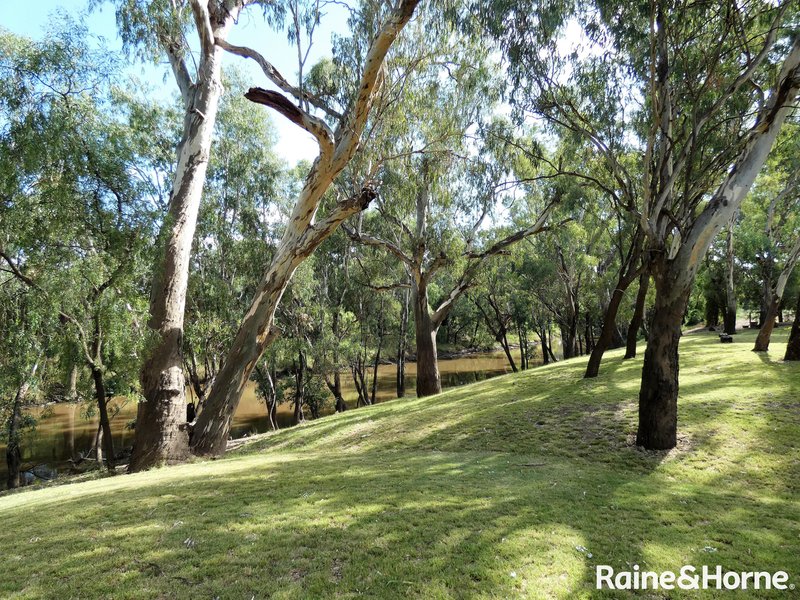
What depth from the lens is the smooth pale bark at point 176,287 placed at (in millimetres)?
7809

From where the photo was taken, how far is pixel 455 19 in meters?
8.98

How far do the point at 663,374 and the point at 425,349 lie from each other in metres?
9.39

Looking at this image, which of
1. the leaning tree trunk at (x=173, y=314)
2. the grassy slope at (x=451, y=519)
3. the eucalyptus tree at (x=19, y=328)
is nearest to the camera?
the grassy slope at (x=451, y=519)

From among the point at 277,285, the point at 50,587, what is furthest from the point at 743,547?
the point at 277,285

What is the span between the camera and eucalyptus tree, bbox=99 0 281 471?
7824 millimetres

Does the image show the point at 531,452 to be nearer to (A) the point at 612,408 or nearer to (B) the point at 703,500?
(A) the point at 612,408

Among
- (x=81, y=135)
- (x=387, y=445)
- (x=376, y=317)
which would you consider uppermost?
(x=81, y=135)

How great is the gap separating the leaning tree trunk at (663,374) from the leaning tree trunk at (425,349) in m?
9.08

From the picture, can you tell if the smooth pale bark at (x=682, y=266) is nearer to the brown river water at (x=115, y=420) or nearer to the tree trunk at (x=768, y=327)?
the tree trunk at (x=768, y=327)

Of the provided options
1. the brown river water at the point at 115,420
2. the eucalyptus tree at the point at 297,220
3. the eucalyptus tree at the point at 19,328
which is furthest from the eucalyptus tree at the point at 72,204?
the brown river water at the point at 115,420

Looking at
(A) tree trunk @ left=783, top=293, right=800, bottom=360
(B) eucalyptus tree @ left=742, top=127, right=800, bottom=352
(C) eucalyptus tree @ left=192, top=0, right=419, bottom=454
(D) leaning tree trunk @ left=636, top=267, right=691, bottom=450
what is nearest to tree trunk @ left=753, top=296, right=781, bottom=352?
(B) eucalyptus tree @ left=742, top=127, right=800, bottom=352

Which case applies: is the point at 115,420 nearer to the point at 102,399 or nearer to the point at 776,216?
the point at 102,399

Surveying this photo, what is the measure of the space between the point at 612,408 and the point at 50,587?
26.1 ft

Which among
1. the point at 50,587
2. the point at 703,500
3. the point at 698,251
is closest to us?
the point at 50,587
